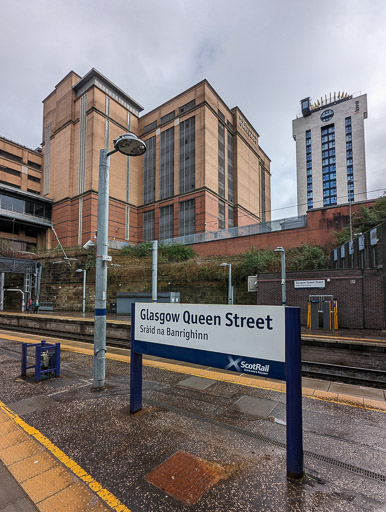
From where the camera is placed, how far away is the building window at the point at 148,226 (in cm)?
5245

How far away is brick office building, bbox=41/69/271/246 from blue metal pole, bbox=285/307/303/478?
43.4m

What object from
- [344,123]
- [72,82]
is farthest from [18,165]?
[344,123]

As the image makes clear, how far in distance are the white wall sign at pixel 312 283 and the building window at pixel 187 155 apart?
33.7 metres

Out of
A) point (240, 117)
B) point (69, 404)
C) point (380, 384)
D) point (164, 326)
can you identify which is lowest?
point (380, 384)

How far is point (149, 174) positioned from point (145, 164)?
2.70 meters

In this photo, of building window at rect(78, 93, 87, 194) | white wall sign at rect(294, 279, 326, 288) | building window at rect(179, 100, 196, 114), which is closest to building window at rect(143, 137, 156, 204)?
building window at rect(179, 100, 196, 114)

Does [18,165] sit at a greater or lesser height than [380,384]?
greater

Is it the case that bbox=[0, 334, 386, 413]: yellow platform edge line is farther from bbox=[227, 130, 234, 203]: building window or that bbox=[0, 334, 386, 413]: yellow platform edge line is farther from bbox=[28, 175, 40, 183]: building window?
bbox=[28, 175, 40, 183]: building window

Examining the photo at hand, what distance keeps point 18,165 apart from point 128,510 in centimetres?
6777

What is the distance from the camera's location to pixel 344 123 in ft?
259

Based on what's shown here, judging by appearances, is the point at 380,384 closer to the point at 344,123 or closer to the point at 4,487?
the point at 4,487

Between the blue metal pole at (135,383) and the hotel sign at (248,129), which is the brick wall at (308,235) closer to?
the blue metal pole at (135,383)

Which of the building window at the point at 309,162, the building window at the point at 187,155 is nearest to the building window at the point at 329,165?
the building window at the point at 309,162

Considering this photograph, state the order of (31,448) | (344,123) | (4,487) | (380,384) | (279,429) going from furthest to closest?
1. (344,123)
2. (380,384)
3. (279,429)
4. (31,448)
5. (4,487)
